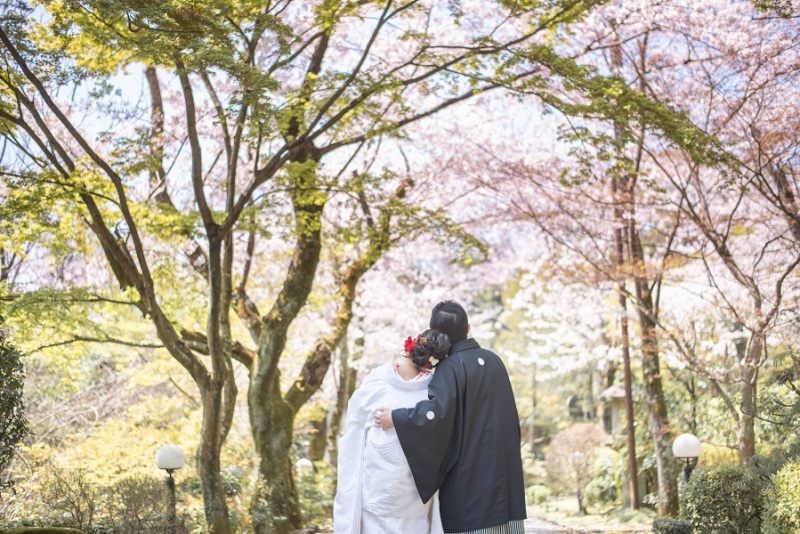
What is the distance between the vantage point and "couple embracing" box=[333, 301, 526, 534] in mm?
3654

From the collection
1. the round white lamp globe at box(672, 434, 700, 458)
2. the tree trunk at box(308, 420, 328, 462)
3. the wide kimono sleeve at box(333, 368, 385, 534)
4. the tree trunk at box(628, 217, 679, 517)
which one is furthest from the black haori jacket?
the tree trunk at box(308, 420, 328, 462)

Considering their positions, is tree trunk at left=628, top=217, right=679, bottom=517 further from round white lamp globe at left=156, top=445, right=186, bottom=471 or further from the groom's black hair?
the groom's black hair

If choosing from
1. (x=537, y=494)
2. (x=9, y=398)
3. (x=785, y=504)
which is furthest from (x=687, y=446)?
(x=537, y=494)

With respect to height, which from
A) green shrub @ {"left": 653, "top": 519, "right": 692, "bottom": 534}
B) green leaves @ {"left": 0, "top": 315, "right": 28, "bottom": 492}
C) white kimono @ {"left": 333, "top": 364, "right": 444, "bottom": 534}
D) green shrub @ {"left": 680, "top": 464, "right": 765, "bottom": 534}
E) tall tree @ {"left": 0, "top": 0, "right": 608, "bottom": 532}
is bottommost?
green shrub @ {"left": 653, "top": 519, "right": 692, "bottom": 534}

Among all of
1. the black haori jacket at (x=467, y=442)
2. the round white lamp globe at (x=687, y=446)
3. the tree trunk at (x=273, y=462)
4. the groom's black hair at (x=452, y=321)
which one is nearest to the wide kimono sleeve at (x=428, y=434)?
the black haori jacket at (x=467, y=442)

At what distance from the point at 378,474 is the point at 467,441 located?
45 cm

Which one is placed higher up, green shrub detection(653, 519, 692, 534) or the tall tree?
the tall tree

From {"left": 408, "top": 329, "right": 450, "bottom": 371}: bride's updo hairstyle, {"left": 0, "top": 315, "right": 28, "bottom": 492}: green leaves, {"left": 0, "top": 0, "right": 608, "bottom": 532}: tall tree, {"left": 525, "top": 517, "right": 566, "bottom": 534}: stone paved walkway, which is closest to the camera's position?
{"left": 408, "top": 329, "right": 450, "bottom": 371}: bride's updo hairstyle

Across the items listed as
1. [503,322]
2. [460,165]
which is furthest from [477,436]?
[503,322]

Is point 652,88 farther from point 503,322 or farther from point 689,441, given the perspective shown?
point 503,322

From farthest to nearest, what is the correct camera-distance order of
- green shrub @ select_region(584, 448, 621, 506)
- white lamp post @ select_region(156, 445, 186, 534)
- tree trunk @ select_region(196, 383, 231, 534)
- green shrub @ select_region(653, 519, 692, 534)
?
1. green shrub @ select_region(584, 448, 621, 506)
2. tree trunk @ select_region(196, 383, 231, 534)
3. white lamp post @ select_region(156, 445, 186, 534)
4. green shrub @ select_region(653, 519, 692, 534)

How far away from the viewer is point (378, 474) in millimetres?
3689

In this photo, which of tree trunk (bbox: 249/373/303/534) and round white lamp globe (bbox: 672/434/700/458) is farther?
tree trunk (bbox: 249/373/303/534)

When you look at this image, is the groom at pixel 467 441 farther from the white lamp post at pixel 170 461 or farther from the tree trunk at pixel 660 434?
the tree trunk at pixel 660 434
